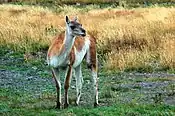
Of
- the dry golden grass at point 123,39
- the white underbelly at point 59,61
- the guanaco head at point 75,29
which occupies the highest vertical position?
the guanaco head at point 75,29

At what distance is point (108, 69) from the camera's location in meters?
16.1

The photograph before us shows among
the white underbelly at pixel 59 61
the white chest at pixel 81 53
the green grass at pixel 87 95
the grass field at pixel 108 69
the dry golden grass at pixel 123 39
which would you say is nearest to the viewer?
the green grass at pixel 87 95

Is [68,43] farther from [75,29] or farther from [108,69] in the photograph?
[108,69]

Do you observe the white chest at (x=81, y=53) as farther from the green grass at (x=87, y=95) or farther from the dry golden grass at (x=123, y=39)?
the dry golden grass at (x=123, y=39)

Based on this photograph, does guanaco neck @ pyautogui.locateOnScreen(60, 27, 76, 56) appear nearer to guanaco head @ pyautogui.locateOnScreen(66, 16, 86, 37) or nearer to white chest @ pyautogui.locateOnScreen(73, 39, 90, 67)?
guanaco head @ pyautogui.locateOnScreen(66, 16, 86, 37)

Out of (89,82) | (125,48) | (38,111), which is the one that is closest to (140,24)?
(125,48)

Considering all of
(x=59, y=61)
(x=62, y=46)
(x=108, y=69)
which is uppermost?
(x=62, y=46)

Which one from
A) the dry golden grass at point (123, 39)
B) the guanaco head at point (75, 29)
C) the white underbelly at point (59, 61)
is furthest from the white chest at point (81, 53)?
the dry golden grass at point (123, 39)

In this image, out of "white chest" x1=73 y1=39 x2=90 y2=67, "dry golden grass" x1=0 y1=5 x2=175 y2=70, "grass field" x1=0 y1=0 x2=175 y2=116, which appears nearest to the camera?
"grass field" x1=0 y1=0 x2=175 y2=116

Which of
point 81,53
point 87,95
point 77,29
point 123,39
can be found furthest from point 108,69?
point 77,29

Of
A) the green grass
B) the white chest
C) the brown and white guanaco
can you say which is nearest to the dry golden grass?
the green grass

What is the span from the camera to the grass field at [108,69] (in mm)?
10570

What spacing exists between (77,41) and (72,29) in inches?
28.0

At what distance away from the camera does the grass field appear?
10.6 meters
